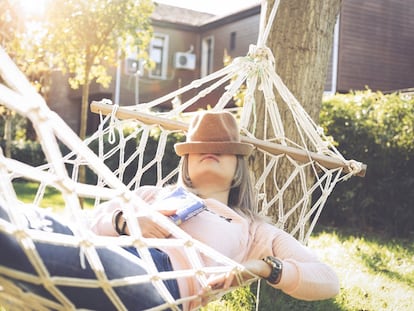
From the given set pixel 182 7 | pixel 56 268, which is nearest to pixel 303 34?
pixel 56 268

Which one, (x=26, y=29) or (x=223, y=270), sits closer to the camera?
(x=223, y=270)

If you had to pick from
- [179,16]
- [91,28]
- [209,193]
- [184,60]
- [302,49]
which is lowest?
[209,193]

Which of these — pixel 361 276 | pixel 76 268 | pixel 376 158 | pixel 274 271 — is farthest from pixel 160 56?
pixel 76 268

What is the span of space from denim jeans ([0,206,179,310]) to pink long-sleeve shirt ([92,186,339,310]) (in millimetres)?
190

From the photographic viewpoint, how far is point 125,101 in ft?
41.5

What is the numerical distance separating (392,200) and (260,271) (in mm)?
3345

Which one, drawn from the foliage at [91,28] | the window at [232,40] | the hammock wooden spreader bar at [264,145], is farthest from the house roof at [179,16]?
the hammock wooden spreader bar at [264,145]

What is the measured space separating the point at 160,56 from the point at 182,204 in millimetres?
11599

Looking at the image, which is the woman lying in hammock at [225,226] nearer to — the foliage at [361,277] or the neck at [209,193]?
the neck at [209,193]

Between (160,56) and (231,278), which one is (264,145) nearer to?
(231,278)

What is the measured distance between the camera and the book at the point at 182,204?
1.51 m

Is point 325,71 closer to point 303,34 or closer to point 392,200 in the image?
point 303,34

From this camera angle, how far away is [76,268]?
1151mm

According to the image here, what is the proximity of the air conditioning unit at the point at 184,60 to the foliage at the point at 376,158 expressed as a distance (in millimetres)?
8024
